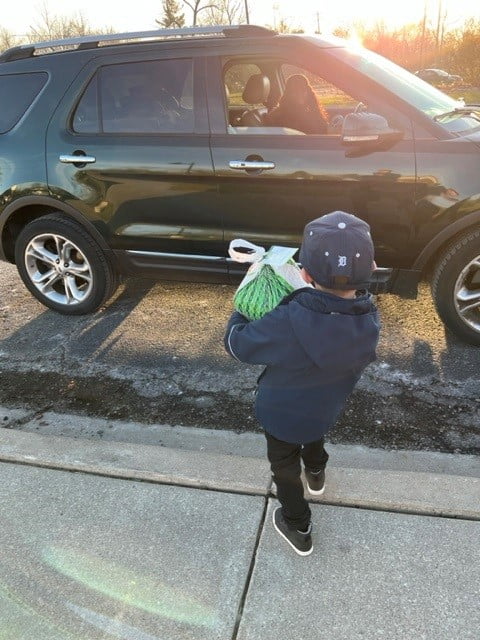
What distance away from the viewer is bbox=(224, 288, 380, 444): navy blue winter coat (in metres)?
1.54

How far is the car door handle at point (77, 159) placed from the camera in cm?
347

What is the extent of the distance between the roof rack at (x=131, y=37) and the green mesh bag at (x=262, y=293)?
7.10 feet

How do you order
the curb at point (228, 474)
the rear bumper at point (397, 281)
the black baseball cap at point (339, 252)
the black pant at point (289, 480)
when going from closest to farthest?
the black baseball cap at point (339, 252) < the black pant at point (289, 480) < the curb at point (228, 474) < the rear bumper at point (397, 281)

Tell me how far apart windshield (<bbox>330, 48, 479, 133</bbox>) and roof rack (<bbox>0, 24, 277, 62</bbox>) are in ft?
1.83

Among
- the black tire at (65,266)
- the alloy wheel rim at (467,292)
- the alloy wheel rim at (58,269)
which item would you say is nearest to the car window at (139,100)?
the black tire at (65,266)

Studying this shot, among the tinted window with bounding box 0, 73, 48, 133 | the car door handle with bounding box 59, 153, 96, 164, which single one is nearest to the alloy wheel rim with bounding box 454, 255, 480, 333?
the car door handle with bounding box 59, 153, 96, 164

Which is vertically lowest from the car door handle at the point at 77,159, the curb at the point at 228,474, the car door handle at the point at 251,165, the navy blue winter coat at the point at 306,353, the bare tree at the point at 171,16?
the curb at the point at 228,474

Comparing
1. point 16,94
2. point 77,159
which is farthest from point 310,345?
point 16,94

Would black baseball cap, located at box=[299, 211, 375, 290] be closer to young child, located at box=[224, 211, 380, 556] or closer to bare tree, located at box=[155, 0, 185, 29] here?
young child, located at box=[224, 211, 380, 556]

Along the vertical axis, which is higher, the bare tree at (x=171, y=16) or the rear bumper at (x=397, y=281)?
the bare tree at (x=171, y=16)

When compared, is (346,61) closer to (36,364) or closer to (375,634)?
(36,364)

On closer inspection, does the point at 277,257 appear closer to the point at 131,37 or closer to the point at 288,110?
the point at 288,110

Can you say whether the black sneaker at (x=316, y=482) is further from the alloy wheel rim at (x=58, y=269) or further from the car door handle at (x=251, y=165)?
the alloy wheel rim at (x=58, y=269)

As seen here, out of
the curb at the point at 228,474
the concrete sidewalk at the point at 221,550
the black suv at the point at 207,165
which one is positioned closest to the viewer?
the concrete sidewalk at the point at 221,550
